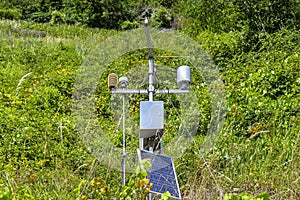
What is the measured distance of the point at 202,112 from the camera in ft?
17.3

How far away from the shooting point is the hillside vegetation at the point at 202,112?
347 centimetres

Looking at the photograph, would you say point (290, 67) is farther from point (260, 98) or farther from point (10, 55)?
point (10, 55)

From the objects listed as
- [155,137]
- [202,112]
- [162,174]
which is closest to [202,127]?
[202,112]

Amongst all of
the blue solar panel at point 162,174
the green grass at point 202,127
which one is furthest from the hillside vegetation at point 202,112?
the blue solar panel at point 162,174

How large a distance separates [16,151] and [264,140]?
7.80ft

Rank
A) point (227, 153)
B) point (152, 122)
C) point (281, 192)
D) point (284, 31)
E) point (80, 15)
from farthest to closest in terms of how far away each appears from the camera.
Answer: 1. point (80, 15)
2. point (284, 31)
3. point (227, 153)
4. point (281, 192)
5. point (152, 122)

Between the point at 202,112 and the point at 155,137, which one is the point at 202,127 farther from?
the point at 155,137

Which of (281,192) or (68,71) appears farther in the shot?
(68,71)

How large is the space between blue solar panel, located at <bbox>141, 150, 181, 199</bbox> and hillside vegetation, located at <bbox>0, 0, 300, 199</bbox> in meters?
0.28

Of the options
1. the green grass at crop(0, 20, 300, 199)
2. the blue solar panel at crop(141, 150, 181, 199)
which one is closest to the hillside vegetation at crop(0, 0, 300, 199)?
the green grass at crop(0, 20, 300, 199)

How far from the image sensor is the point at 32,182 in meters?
3.59

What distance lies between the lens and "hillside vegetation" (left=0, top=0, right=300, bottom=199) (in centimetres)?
347

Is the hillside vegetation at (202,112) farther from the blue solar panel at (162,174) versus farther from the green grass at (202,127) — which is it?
the blue solar panel at (162,174)

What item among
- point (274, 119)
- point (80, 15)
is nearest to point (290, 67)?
point (274, 119)
